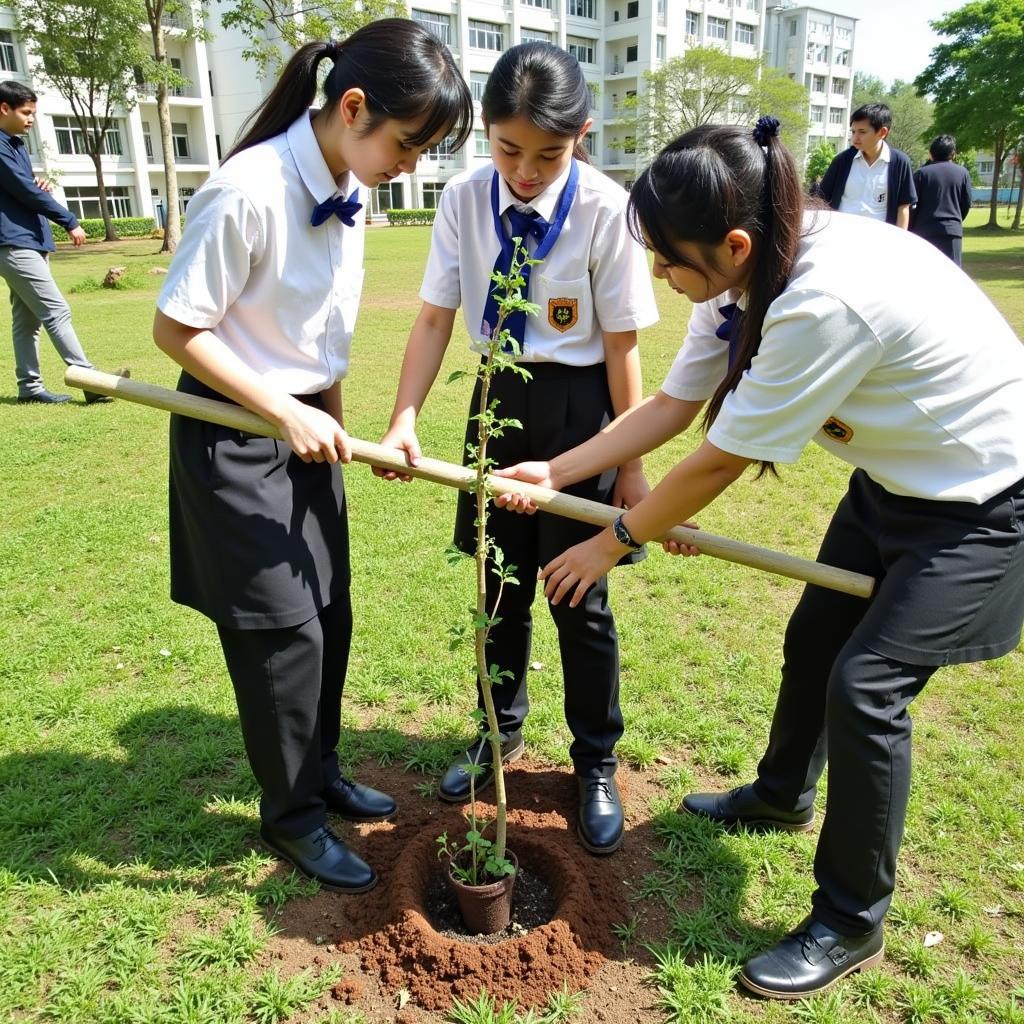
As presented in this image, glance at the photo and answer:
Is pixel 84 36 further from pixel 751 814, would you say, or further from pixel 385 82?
pixel 751 814

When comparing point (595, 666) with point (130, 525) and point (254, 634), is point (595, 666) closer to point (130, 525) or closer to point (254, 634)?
point (254, 634)

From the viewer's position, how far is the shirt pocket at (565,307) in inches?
96.7

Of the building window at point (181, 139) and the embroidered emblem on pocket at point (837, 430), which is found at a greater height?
the building window at point (181, 139)

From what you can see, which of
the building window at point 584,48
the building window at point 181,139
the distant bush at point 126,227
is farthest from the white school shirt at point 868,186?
the building window at point 584,48

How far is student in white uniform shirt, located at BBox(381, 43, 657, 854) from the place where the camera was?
2258mm

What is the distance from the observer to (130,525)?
5.05m

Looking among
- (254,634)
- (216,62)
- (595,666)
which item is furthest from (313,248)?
(216,62)

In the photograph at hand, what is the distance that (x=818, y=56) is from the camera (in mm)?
66500

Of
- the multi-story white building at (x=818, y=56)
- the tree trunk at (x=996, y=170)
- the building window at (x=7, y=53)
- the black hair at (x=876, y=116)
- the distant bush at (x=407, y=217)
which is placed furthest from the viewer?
the multi-story white building at (x=818, y=56)

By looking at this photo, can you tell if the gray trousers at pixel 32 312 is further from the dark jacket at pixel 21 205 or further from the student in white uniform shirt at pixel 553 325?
the student in white uniform shirt at pixel 553 325

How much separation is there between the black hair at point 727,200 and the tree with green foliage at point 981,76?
3047cm

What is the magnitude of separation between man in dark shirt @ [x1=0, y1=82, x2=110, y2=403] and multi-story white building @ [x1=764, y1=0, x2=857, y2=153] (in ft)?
213

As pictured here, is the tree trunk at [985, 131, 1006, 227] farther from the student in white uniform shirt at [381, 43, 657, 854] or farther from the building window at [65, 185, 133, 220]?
the student in white uniform shirt at [381, 43, 657, 854]

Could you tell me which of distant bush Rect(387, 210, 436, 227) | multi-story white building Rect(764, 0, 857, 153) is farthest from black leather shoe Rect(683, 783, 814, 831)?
multi-story white building Rect(764, 0, 857, 153)
